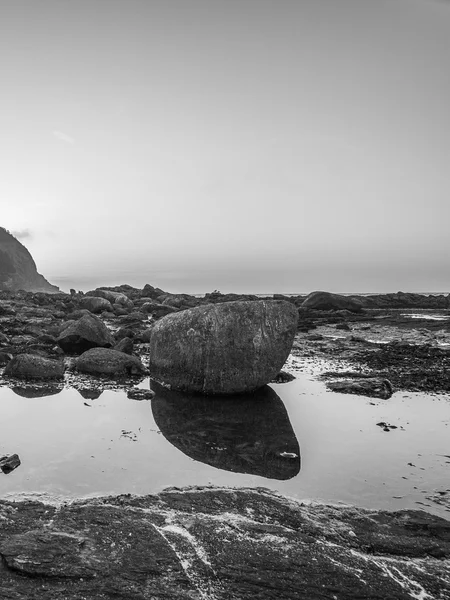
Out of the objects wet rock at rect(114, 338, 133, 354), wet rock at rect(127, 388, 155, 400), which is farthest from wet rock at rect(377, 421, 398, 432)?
wet rock at rect(114, 338, 133, 354)

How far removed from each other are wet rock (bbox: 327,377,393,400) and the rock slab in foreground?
4218mm

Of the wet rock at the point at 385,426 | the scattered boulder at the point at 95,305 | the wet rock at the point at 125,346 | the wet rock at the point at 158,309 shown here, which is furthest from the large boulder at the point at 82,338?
the scattered boulder at the point at 95,305

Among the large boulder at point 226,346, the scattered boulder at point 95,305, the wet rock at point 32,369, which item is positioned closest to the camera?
the large boulder at point 226,346

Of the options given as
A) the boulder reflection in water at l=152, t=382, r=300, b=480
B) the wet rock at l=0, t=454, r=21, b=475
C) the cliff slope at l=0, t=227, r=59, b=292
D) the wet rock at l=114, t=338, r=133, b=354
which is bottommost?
the boulder reflection in water at l=152, t=382, r=300, b=480

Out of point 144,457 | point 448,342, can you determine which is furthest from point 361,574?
point 448,342

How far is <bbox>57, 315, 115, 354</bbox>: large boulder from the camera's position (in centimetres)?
1109

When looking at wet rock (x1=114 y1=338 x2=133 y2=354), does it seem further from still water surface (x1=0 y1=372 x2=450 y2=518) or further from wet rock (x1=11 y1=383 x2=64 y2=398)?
still water surface (x1=0 y1=372 x2=450 y2=518)

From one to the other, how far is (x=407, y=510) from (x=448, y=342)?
14089 mm

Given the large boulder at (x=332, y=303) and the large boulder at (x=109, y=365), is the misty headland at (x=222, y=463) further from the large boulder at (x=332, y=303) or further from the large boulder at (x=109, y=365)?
the large boulder at (x=332, y=303)

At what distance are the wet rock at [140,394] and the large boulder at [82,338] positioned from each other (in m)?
4.32

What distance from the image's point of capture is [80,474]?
400 centimetres

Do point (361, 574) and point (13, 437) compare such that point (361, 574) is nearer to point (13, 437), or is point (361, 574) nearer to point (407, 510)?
point (407, 510)

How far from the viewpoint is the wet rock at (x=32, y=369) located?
8070 mm

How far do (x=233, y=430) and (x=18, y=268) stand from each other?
356ft
